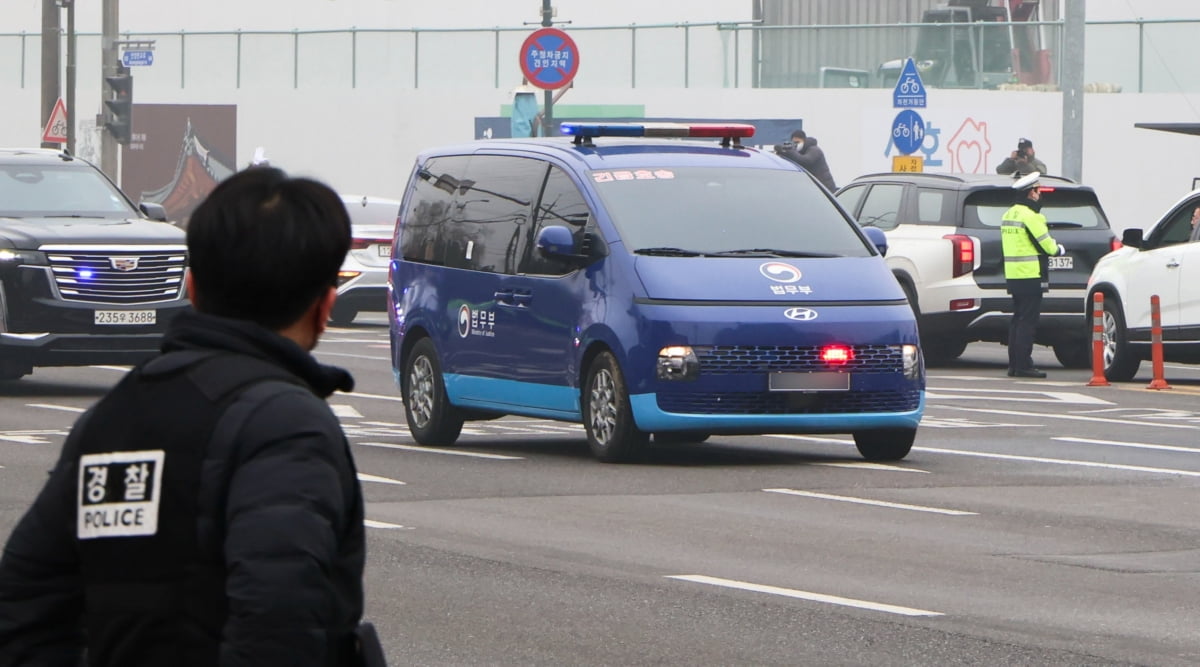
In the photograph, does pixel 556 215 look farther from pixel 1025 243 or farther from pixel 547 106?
pixel 547 106

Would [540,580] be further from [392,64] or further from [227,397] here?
[392,64]

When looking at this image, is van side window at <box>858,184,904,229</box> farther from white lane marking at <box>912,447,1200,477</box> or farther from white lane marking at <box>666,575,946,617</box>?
white lane marking at <box>666,575,946,617</box>

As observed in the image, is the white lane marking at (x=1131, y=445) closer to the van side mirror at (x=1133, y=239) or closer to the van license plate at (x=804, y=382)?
the van license plate at (x=804, y=382)

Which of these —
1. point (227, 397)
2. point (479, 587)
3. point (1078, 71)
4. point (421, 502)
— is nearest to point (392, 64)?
point (1078, 71)

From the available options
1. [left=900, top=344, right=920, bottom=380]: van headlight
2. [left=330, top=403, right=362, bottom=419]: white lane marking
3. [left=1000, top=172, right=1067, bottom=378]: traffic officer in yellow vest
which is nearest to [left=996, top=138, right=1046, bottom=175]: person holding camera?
[left=1000, top=172, right=1067, bottom=378]: traffic officer in yellow vest

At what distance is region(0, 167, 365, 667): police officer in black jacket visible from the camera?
9.45ft

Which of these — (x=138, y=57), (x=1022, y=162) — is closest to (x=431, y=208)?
(x=1022, y=162)

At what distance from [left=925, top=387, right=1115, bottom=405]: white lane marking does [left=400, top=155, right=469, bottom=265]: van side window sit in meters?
5.32

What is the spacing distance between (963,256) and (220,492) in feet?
63.1

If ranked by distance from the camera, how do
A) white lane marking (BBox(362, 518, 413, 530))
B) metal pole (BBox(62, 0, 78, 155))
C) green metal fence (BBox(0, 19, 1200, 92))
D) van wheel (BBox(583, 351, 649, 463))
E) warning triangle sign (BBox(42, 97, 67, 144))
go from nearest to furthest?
white lane marking (BBox(362, 518, 413, 530)) < van wheel (BBox(583, 351, 649, 463)) < green metal fence (BBox(0, 19, 1200, 92)) < warning triangle sign (BBox(42, 97, 67, 144)) < metal pole (BBox(62, 0, 78, 155))

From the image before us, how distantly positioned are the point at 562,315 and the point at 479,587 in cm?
492

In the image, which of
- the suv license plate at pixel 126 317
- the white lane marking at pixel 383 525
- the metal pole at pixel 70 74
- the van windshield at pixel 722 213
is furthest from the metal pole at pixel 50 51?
the white lane marking at pixel 383 525

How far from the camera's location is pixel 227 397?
2.99 m

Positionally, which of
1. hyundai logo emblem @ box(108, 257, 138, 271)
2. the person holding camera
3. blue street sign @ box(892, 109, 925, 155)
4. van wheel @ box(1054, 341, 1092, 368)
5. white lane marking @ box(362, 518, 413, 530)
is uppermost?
Result: blue street sign @ box(892, 109, 925, 155)
